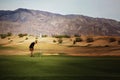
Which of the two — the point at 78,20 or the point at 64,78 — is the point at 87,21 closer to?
the point at 78,20

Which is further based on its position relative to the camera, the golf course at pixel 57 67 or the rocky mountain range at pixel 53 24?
the rocky mountain range at pixel 53 24

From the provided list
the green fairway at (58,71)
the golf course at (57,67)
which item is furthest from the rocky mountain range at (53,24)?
the green fairway at (58,71)

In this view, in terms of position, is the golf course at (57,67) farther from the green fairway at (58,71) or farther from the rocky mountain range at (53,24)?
the rocky mountain range at (53,24)

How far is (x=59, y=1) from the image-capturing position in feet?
228

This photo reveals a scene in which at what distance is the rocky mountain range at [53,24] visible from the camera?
90.4 m

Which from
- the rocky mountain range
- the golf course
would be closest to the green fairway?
the golf course

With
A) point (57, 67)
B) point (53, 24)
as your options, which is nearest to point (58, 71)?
point (57, 67)

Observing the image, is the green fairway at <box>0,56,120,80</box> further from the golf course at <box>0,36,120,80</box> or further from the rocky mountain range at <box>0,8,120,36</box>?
the rocky mountain range at <box>0,8,120,36</box>

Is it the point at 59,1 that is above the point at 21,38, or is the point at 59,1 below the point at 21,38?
above

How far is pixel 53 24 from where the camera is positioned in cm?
9481

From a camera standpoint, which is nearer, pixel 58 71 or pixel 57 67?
pixel 58 71

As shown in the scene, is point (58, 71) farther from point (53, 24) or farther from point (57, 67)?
point (53, 24)

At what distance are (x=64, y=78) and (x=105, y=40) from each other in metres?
45.6

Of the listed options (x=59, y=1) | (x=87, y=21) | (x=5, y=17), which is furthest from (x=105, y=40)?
(x=5, y=17)
